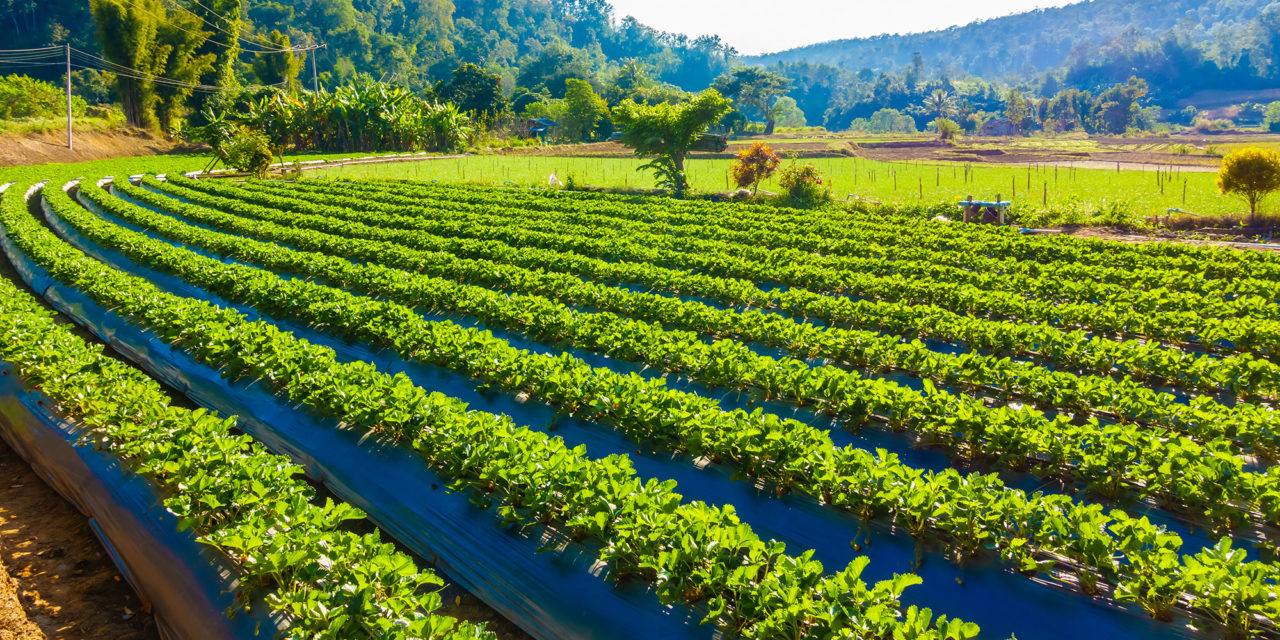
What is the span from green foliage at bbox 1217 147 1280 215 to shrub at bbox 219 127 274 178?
40954 millimetres

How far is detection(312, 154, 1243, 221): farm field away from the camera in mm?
23964

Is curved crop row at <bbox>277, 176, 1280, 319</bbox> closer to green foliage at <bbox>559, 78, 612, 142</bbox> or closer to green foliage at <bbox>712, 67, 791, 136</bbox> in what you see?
green foliage at <bbox>559, 78, 612, 142</bbox>

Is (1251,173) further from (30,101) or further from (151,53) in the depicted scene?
(30,101)

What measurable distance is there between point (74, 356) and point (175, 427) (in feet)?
9.55

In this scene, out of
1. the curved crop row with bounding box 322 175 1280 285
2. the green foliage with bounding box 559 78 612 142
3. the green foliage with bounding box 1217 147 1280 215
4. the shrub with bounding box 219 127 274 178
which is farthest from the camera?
the green foliage with bounding box 559 78 612 142

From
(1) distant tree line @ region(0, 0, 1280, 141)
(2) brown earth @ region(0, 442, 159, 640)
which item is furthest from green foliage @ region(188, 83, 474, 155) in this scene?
(2) brown earth @ region(0, 442, 159, 640)

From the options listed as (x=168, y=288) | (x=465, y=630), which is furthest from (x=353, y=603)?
(x=168, y=288)

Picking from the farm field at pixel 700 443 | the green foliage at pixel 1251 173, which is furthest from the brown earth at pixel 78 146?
the green foliage at pixel 1251 173

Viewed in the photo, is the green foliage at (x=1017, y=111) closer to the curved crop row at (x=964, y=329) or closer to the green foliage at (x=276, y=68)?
the green foliage at (x=276, y=68)

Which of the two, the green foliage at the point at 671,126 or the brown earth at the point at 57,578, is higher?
the green foliage at the point at 671,126

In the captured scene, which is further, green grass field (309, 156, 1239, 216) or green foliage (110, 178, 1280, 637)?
green grass field (309, 156, 1239, 216)

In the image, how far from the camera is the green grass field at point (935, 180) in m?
Answer: 24.2

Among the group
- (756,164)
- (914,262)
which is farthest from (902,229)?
(756,164)

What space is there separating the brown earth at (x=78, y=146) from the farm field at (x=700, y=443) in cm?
4249
